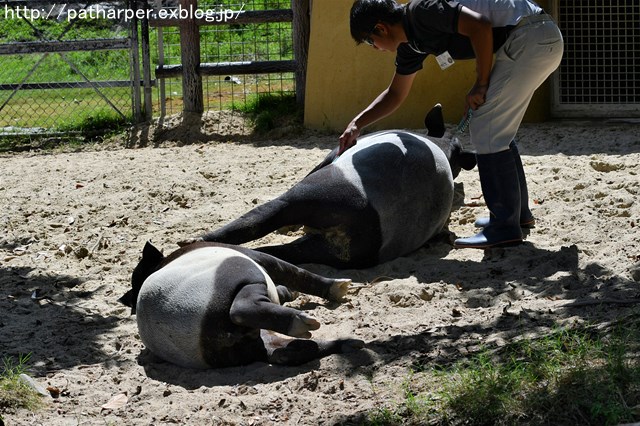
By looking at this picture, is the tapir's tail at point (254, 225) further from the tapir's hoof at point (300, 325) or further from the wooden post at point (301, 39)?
the wooden post at point (301, 39)

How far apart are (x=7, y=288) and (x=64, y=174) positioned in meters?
2.62

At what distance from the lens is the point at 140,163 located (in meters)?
8.39

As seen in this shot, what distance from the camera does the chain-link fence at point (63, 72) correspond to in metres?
10.4

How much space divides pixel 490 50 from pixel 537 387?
7.53 feet

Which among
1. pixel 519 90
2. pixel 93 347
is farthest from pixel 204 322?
pixel 519 90

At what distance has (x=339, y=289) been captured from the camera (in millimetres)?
5008

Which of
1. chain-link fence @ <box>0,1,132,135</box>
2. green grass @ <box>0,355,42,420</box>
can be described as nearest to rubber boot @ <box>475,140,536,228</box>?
green grass @ <box>0,355,42,420</box>

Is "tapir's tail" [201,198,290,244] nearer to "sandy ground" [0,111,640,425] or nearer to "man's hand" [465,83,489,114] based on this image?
"sandy ground" [0,111,640,425]

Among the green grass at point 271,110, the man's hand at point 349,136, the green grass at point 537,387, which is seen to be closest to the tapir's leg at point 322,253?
the man's hand at point 349,136

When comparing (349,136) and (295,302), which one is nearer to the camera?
(295,302)

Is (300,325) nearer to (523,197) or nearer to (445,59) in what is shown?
(445,59)

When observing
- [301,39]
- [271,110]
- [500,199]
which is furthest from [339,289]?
[301,39]

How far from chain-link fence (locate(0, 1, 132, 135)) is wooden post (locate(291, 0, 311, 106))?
1.81 meters

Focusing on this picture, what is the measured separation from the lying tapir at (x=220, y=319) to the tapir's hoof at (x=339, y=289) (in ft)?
1.65
